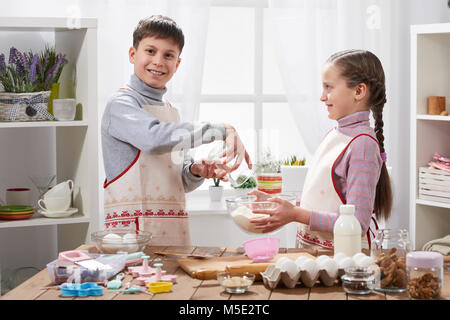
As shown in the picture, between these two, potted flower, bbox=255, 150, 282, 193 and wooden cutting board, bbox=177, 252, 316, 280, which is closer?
wooden cutting board, bbox=177, 252, 316, 280

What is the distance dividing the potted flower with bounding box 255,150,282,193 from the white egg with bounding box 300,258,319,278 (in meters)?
1.67

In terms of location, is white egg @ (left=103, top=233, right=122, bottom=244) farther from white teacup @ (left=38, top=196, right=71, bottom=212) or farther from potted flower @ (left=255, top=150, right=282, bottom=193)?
potted flower @ (left=255, top=150, right=282, bottom=193)

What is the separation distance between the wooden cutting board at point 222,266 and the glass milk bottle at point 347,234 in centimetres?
13

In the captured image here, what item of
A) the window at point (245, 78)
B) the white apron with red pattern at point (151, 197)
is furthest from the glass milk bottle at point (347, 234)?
the window at point (245, 78)

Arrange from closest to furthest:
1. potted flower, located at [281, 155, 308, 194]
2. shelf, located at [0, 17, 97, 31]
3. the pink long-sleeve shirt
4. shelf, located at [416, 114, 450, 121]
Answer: the pink long-sleeve shirt < shelf, located at [0, 17, 97, 31] < shelf, located at [416, 114, 450, 121] < potted flower, located at [281, 155, 308, 194]

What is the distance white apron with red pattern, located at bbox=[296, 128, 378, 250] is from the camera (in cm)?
191

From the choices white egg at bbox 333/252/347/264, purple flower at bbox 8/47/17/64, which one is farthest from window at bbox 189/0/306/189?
white egg at bbox 333/252/347/264

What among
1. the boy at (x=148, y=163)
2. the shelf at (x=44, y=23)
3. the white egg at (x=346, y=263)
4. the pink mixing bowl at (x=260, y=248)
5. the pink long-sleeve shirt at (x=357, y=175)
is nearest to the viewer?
the white egg at (x=346, y=263)

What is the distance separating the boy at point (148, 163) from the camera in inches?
81.7

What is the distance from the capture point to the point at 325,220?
1.81 meters

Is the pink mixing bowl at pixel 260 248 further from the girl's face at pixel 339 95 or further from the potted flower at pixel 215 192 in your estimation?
the potted flower at pixel 215 192
